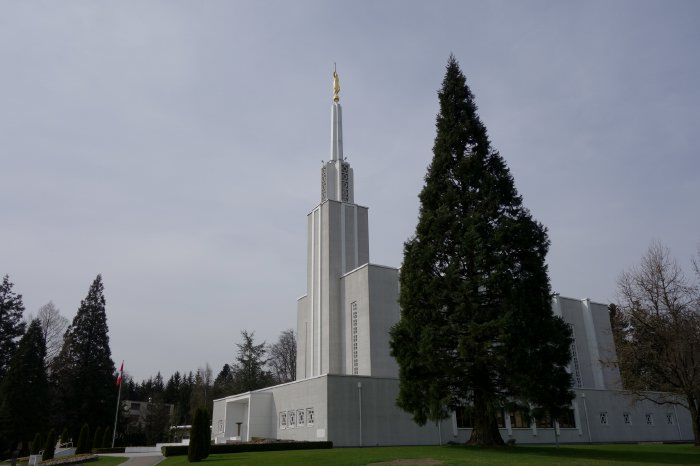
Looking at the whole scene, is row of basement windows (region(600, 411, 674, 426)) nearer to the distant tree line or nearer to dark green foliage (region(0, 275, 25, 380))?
the distant tree line

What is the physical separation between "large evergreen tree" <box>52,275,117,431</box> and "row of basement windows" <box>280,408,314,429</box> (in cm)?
2629

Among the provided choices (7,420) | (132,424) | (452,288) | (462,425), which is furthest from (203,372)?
(452,288)

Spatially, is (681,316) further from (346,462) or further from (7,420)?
(7,420)

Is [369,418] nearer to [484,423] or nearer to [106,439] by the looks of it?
[484,423]

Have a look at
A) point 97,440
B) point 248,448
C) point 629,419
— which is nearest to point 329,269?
point 248,448

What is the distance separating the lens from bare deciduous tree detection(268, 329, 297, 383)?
73581 mm

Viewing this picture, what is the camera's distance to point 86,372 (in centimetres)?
5256

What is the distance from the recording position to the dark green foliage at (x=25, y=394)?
43.6 meters

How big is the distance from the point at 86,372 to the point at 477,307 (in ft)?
153

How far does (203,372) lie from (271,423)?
5080 centimetres

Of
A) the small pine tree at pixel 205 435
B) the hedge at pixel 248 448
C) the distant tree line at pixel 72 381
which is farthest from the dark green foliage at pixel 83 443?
the small pine tree at pixel 205 435

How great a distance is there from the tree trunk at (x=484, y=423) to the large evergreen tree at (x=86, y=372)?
44.3m

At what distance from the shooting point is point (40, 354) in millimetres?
47062

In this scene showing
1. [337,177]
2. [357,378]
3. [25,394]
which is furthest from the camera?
[337,177]
